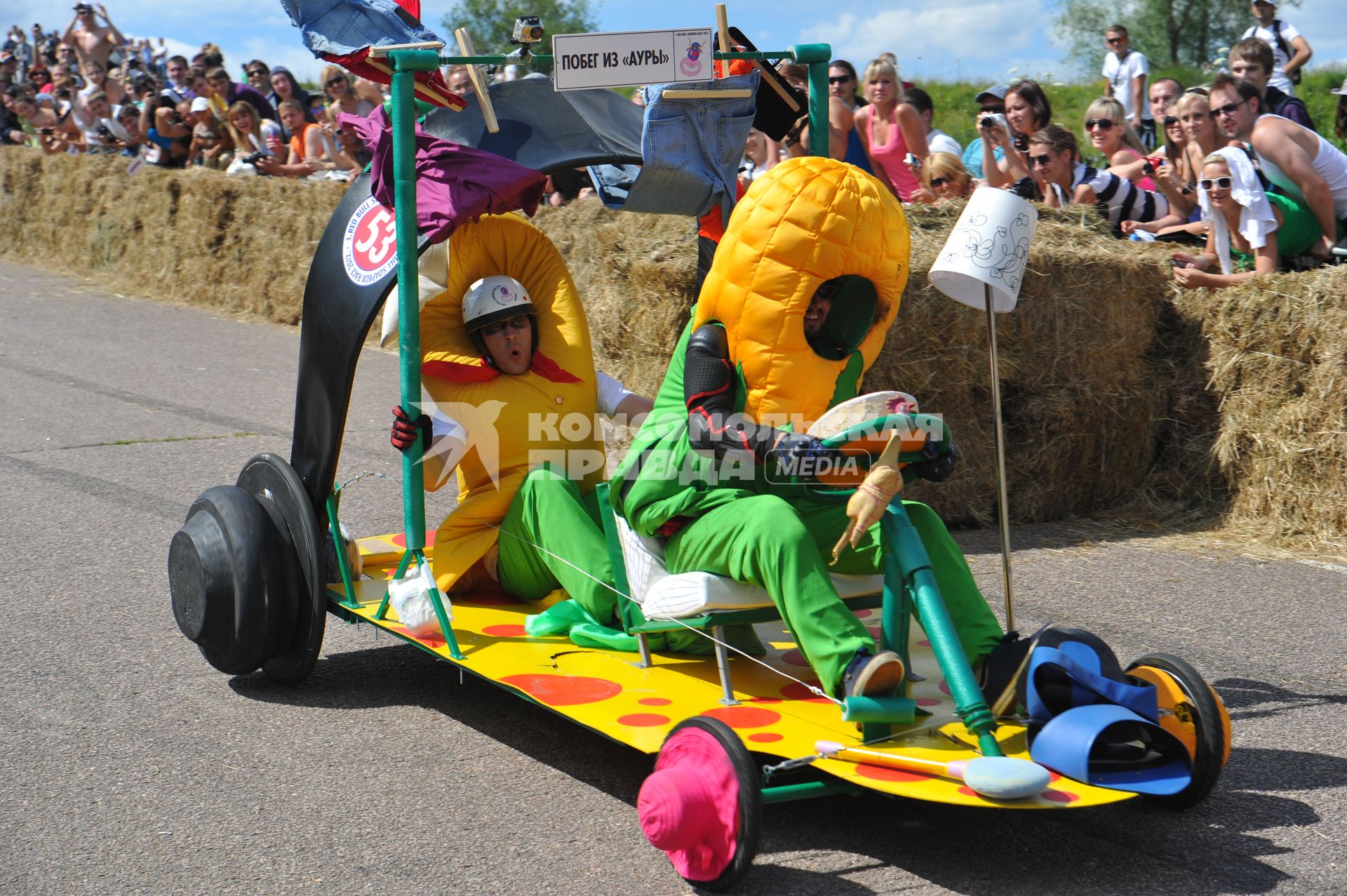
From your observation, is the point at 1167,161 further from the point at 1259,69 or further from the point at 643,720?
the point at 643,720

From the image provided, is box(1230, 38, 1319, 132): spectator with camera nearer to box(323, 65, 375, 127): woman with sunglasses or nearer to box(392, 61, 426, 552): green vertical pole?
box(392, 61, 426, 552): green vertical pole

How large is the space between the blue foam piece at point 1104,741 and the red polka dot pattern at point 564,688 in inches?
46.5

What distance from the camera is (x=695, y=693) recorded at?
154 inches

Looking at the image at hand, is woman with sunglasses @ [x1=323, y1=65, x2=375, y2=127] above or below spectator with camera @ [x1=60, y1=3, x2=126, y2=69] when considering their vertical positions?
below

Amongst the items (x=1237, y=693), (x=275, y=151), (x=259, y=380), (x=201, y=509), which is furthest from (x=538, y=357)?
(x=275, y=151)

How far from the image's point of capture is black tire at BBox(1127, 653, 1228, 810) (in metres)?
3.48

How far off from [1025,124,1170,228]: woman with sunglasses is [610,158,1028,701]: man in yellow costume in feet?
14.0

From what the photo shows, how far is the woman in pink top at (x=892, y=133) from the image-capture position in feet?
28.7

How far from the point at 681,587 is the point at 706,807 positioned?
2.52 ft

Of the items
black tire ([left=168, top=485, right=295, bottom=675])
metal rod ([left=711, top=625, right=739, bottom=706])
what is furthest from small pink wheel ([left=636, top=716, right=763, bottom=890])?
black tire ([left=168, top=485, right=295, bottom=675])

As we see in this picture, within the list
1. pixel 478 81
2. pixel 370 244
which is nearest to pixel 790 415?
pixel 478 81

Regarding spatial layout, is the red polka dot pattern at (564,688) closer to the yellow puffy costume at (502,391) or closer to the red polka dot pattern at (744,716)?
the red polka dot pattern at (744,716)

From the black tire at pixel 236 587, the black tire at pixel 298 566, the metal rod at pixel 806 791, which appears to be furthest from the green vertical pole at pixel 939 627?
the black tire at pixel 236 587

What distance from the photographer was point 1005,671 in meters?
3.62
